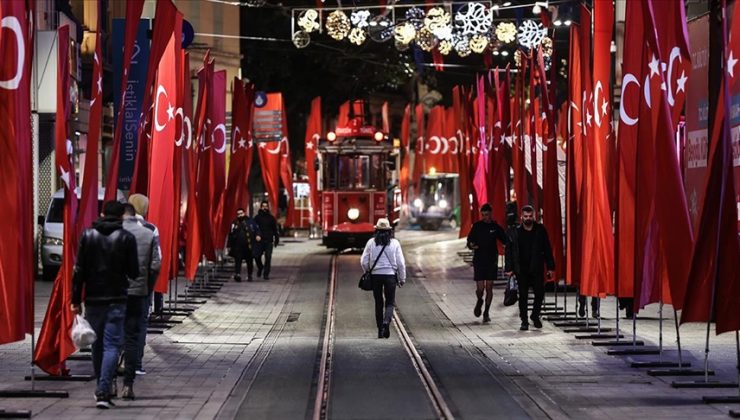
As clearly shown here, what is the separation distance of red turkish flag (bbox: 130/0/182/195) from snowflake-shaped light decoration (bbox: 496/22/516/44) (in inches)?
478

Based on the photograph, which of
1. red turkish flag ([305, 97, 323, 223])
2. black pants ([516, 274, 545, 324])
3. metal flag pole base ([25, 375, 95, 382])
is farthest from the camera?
red turkish flag ([305, 97, 323, 223])

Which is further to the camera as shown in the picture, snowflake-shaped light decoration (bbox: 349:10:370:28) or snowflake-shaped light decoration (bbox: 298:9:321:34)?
snowflake-shaped light decoration (bbox: 298:9:321:34)

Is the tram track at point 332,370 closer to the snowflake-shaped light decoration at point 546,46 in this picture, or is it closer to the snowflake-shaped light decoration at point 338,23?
the snowflake-shaped light decoration at point 338,23

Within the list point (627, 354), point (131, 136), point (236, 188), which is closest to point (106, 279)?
point (627, 354)

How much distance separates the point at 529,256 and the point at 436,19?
9.43 metres

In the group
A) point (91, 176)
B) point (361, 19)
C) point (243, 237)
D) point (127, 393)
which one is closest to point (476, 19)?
point (361, 19)

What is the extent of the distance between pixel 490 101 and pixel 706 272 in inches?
787

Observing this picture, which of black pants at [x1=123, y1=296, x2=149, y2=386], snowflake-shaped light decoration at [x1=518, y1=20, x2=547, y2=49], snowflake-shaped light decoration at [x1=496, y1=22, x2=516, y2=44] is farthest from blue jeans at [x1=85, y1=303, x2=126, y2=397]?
snowflake-shaped light decoration at [x1=496, y1=22, x2=516, y2=44]

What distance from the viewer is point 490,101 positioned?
33500 mm

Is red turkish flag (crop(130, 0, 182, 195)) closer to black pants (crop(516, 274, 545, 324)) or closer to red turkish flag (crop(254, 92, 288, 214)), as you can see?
black pants (crop(516, 274, 545, 324))

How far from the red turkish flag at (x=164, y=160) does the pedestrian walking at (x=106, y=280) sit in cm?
590

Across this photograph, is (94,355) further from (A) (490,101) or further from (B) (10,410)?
(A) (490,101)

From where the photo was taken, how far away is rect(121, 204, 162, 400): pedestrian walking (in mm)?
13875

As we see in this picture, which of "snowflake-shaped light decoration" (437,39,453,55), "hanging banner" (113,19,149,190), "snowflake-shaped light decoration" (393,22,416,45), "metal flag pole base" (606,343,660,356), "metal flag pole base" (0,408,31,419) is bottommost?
"metal flag pole base" (606,343,660,356)
